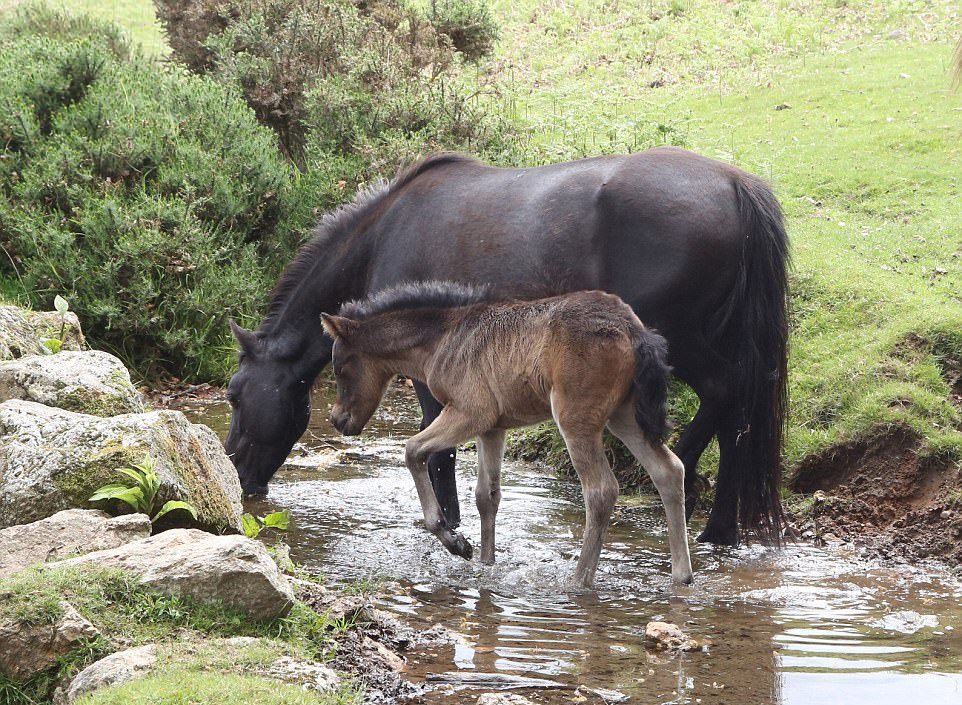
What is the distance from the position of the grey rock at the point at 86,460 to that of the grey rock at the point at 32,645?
121cm

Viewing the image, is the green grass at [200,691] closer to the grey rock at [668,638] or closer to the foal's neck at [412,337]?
the grey rock at [668,638]

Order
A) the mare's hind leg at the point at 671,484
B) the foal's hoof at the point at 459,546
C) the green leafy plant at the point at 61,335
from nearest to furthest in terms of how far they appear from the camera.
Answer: the mare's hind leg at the point at 671,484, the foal's hoof at the point at 459,546, the green leafy plant at the point at 61,335

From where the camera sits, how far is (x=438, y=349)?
6.85 metres

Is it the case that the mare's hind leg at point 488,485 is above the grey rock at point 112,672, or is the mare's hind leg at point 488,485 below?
below

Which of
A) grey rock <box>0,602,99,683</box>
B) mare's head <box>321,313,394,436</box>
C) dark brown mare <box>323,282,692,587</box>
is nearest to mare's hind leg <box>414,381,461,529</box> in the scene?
mare's head <box>321,313,394,436</box>

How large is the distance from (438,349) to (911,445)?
3263 mm

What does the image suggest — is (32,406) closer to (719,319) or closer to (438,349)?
(438,349)

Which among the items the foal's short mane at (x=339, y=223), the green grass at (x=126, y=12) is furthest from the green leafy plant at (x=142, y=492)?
the green grass at (x=126, y=12)

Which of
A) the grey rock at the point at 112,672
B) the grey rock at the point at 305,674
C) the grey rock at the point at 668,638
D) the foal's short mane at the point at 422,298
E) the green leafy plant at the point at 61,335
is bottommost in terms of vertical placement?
the grey rock at the point at 668,638

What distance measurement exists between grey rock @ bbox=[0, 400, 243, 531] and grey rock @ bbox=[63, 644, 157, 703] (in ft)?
4.64

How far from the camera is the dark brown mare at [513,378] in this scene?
614cm

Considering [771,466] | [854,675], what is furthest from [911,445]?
[854,675]

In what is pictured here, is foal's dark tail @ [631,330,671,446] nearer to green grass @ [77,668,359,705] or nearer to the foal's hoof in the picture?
the foal's hoof

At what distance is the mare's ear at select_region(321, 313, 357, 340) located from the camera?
7.11m
